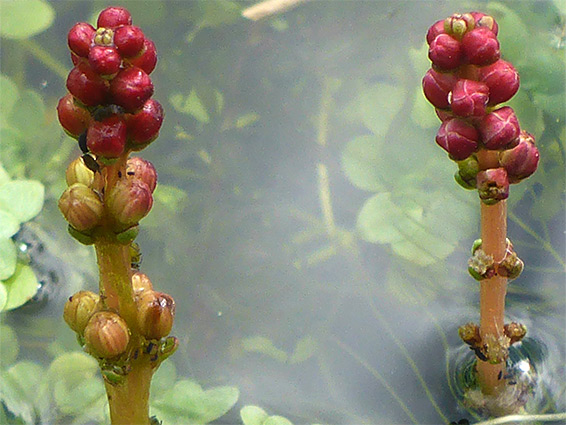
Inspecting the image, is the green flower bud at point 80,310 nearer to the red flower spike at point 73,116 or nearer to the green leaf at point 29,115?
the red flower spike at point 73,116

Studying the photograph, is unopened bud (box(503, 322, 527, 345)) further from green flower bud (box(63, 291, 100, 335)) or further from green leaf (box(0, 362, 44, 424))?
green leaf (box(0, 362, 44, 424))

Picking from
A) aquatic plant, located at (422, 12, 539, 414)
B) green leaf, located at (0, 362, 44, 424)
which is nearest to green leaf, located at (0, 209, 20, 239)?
green leaf, located at (0, 362, 44, 424)

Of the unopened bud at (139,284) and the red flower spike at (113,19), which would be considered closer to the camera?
the red flower spike at (113,19)

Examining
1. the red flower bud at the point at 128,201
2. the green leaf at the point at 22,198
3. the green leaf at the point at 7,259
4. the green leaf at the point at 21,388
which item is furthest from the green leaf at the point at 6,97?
the red flower bud at the point at 128,201

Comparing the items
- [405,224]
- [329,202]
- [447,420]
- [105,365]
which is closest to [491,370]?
[447,420]

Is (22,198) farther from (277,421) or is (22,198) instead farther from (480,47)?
(480,47)
